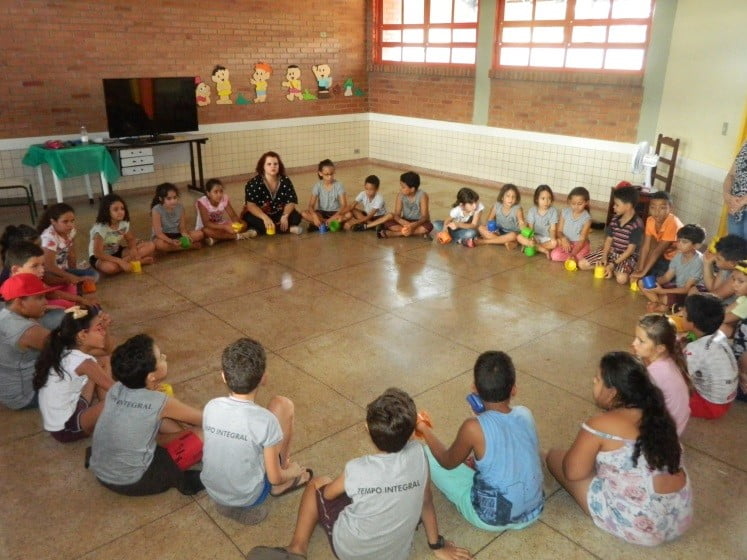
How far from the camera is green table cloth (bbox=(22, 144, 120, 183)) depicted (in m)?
7.57

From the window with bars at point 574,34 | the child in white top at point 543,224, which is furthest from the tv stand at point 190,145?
the child in white top at point 543,224

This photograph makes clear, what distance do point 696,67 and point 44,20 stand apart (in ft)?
25.9

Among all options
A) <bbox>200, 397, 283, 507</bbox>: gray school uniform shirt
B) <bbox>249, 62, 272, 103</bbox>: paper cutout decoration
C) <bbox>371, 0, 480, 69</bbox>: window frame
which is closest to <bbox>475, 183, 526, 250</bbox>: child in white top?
<bbox>371, 0, 480, 69</bbox>: window frame

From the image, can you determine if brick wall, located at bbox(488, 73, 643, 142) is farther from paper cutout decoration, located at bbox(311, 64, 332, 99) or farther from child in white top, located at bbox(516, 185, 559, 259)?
paper cutout decoration, located at bbox(311, 64, 332, 99)

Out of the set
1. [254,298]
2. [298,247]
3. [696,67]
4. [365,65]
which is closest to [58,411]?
[254,298]

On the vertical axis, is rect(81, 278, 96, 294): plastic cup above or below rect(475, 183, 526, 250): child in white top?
below

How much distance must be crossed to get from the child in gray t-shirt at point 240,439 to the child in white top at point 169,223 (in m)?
4.10

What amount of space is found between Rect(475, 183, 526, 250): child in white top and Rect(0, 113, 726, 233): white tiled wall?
199 centimetres

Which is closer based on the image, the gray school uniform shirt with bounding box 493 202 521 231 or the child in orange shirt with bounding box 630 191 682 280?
the child in orange shirt with bounding box 630 191 682 280

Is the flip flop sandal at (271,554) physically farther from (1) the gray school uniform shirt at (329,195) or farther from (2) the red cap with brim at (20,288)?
(1) the gray school uniform shirt at (329,195)

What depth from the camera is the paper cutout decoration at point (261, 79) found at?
976 cm

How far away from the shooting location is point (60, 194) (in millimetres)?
7676

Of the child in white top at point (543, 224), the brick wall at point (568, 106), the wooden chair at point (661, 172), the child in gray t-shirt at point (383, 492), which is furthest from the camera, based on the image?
the brick wall at point (568, 106)

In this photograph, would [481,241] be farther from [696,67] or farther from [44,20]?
[44,20]
